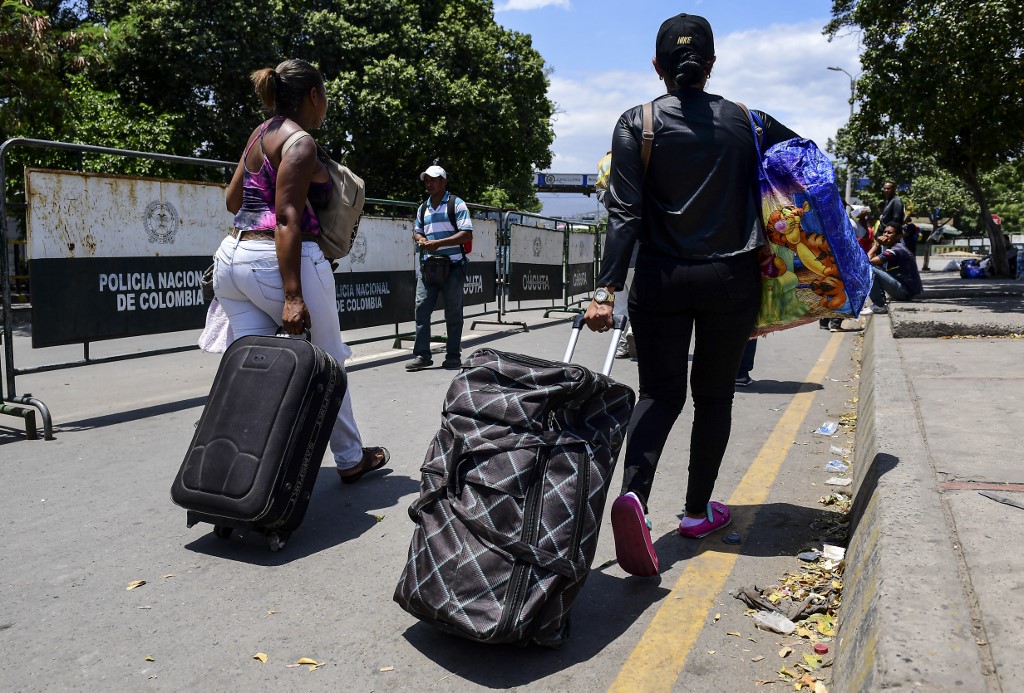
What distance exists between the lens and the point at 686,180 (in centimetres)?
326

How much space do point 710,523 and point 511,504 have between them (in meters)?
1.38

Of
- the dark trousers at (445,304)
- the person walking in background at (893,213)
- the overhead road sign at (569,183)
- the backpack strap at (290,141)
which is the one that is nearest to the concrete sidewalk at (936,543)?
the backpack strap at (290,141)

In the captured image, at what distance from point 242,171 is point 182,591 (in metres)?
1.90

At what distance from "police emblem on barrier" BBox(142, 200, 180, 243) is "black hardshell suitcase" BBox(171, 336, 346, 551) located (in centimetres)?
324

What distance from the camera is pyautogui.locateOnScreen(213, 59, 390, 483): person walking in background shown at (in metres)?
3.78

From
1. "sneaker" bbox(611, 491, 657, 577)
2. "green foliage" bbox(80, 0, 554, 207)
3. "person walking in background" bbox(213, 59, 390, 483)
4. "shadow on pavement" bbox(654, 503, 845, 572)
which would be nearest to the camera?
"sneaker" bbox(611, 491, 657, 577)

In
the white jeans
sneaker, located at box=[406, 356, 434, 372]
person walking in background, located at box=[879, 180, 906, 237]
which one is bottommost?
sneaker, located at box=[406, 356, 434, 372]

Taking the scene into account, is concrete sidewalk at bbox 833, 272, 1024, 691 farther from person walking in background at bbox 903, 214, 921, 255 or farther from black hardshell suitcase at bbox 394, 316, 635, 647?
person walking in background at bbox 903, 214, 921, 255

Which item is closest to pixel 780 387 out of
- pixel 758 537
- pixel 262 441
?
pixel 758 537

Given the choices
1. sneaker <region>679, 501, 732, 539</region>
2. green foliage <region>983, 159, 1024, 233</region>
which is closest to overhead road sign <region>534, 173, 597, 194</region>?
green foliage <region>983, 159, 1024, 233</region>

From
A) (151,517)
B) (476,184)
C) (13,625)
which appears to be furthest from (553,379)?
(476,184)

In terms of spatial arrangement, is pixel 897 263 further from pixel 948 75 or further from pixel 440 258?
pixel 440 258

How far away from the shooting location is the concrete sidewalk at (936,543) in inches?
81.2

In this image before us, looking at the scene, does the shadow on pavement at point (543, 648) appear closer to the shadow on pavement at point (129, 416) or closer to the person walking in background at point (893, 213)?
the shadow on pavement at point (129, 416)
